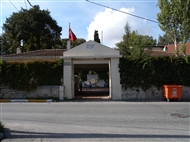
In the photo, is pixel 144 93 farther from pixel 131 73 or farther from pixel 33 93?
pixel 33 93

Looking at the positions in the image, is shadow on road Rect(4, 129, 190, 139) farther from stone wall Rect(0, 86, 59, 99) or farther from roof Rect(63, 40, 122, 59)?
roof Rect(63, 40, 122, 59)

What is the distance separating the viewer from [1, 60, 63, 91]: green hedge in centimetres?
1895

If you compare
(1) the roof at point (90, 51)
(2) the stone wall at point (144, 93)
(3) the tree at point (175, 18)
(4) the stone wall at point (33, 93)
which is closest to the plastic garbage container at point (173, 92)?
(2) the stone wall at point (144, 93)

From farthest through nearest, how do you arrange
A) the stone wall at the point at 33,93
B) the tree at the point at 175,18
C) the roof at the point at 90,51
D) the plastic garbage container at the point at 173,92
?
the tree at the point at 175,18 < the roof at the point at 90,51 < the stone wall at the point at 33,93 < the plastic garbage container at the point at 173,92

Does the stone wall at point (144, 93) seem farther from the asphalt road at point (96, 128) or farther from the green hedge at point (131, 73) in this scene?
the asphalt road at point (96, 128)

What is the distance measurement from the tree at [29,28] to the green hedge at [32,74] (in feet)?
91.4

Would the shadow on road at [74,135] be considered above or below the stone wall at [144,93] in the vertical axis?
below

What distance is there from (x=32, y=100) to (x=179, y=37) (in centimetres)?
2012

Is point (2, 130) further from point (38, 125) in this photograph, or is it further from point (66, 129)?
point (66, 129)

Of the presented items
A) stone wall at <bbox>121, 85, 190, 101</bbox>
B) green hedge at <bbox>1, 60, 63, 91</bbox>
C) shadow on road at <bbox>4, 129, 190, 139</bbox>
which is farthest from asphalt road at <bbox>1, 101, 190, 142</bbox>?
green hedge at <bbox>1, 60, 63, 91</bbox>

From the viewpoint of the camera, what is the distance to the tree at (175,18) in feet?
86.0

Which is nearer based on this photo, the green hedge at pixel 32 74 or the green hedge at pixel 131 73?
the green hedge at pixel 131 73

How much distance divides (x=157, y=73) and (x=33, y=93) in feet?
33.3

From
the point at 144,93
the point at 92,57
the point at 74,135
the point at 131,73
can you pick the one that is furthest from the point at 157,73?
the point at 74,135
